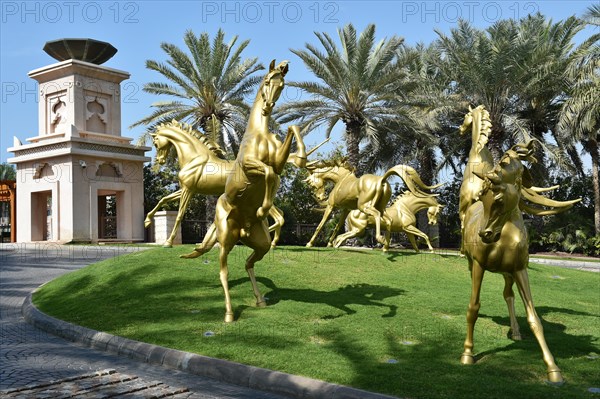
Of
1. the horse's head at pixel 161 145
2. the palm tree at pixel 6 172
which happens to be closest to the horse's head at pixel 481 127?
the horse's head at pixel 161 145

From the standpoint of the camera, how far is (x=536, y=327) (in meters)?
5.72

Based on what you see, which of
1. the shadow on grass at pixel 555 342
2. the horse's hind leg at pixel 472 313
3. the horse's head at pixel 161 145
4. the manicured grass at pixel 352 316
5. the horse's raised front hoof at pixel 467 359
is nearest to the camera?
the manicured grass at pixel 352 316

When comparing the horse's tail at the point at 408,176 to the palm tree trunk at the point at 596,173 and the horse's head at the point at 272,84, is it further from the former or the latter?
the palm tree trunk at the point at 596,173

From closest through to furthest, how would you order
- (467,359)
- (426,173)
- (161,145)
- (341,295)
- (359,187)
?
1. (467,359)
2. (341,295)
3. (161,145)
4. (359,187)
5. (426,173)

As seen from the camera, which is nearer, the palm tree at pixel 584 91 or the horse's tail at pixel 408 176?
the horse's tail at pixel 408 176

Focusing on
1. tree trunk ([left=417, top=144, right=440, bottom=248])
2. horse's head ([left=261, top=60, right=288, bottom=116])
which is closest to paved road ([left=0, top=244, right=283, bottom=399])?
horse's head ([left=261, top=60, right=288, bottom=116])

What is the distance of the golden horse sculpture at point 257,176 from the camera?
7.63 m

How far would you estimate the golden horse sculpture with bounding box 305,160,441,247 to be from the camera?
14219 millimetres

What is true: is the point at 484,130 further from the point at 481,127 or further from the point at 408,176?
the point at 408,176

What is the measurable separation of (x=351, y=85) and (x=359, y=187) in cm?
1064

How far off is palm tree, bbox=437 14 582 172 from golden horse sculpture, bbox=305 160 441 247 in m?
10.9

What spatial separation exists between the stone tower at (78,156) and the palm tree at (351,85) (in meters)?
10.2

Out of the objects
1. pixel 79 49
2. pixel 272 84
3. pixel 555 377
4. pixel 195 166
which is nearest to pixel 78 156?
pixel 79 49

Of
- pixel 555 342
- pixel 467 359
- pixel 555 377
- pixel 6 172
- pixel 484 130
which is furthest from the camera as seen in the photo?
pixel 6 172
